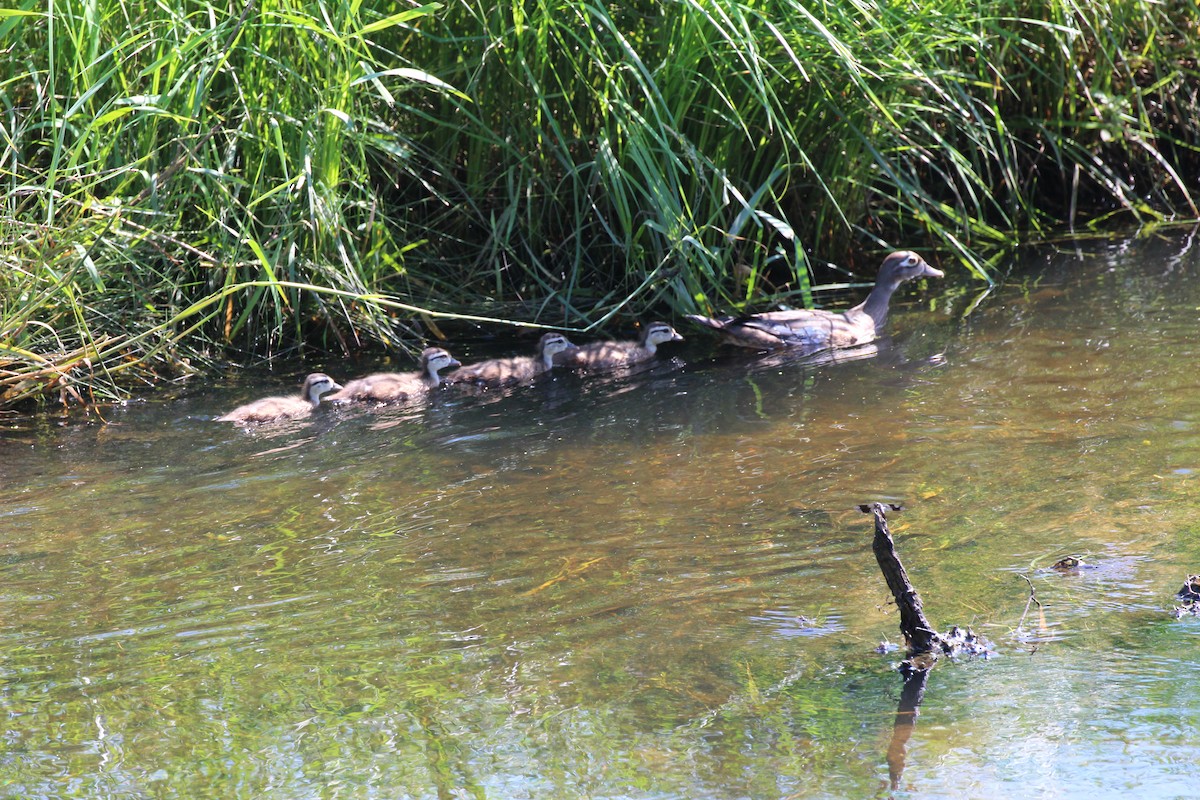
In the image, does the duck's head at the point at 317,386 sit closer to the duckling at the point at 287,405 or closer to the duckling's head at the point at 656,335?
the duckling at the point at 287,405

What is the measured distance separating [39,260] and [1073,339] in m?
5.13

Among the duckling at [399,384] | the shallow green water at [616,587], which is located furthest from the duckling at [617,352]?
the duckling at [399,384]

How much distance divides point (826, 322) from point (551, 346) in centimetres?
161

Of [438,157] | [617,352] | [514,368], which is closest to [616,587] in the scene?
[514,368]

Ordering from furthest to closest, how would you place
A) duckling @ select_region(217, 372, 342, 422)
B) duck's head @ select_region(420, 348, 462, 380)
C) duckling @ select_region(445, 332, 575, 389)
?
duckling @ select_region(445, 332, 575, 389) < duck's head @ select_region(420, 348, 462, 380) < duckling @ select_region(217, 372, 342, 422)

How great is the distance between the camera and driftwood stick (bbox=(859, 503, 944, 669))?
3535 mm

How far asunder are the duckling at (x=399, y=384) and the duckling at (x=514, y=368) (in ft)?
0.40

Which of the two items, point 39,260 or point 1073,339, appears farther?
point 1073,339

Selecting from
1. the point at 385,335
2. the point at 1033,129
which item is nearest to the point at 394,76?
the point at 385,335

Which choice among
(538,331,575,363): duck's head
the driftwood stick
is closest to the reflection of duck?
(538,331,575,363): duck's head

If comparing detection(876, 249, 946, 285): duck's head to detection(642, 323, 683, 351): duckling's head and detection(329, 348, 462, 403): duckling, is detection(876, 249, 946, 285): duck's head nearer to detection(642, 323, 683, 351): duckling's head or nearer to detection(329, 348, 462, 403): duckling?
detection(642, 323, 683, 351): duckling's head

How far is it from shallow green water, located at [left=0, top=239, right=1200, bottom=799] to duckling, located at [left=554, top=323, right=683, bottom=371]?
395 mm

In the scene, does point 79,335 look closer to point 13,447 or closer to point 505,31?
point 13,447

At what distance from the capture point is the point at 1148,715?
328 cm
